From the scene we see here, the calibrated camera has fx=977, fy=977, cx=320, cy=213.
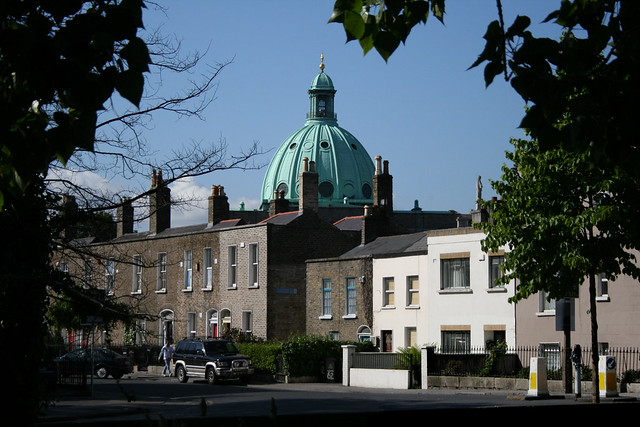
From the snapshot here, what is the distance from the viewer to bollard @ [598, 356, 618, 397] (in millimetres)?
28062

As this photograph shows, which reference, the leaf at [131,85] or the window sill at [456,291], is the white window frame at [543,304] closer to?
the window sill at [456,291]

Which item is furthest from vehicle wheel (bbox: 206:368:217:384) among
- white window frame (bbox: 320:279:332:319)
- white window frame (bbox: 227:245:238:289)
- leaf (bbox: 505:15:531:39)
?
leaf (bbox: 505:15:531:39)

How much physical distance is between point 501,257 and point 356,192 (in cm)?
6223

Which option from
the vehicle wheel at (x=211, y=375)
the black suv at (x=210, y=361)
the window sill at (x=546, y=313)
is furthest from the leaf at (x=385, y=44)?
the vehicle wheel at (x=211, y=375)

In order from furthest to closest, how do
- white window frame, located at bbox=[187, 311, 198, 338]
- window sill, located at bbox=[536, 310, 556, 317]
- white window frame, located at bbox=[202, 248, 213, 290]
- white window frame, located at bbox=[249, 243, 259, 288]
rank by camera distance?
white window frame, located at bbox=[187, 311, 198, 338]
white window frame, located at bbox=[202, 248, 213, 290]
white window frame, located at bbox=[249, 243, 259, 288]
window sill, located at bbox=[536, 310, 556, 317]

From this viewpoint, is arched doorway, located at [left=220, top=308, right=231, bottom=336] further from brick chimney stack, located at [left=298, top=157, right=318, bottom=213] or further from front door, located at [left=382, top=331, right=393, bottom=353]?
front door, located at [left=382, top=331, right=393, bottom=353]

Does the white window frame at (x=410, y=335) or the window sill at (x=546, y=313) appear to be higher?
the window sill at (x=546, y=313)

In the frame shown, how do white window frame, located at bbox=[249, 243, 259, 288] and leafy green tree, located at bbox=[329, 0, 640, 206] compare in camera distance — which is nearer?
leafy green tree, located at bbox=[329, 0, 640, 206]

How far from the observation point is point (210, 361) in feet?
135

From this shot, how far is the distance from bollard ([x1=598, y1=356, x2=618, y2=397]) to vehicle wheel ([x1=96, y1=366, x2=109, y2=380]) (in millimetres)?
25862

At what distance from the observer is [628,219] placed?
84.5 ft

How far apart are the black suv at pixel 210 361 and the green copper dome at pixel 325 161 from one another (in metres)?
55.9

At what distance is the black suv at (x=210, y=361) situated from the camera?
40844mm

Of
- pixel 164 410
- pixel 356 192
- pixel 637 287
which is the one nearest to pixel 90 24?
pixel 164 410
